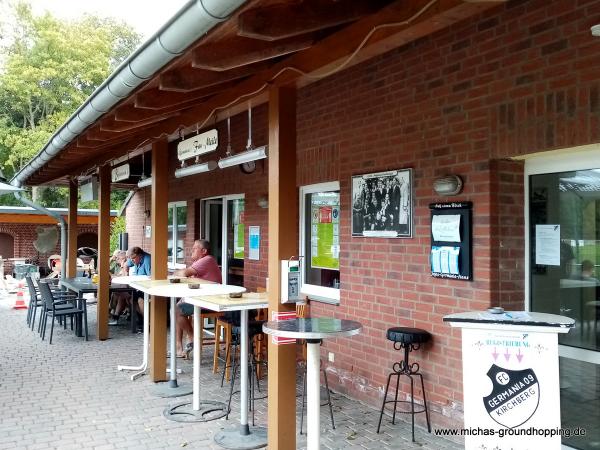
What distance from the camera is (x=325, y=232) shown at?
6.24 m

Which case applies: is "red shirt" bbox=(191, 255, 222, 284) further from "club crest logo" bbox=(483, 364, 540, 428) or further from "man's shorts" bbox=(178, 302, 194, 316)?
"club crest logo" bbox=(483, 364, 540, 428)

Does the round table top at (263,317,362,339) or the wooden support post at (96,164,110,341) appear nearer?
the round table top at (263,317,362,339)

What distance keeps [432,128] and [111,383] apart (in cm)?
427

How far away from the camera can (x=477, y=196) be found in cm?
405

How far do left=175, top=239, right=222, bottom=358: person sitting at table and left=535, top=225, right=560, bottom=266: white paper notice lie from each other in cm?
409

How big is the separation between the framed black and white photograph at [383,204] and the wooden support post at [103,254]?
4783mm

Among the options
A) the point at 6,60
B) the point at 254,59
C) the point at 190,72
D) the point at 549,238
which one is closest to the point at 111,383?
the point at 190,72

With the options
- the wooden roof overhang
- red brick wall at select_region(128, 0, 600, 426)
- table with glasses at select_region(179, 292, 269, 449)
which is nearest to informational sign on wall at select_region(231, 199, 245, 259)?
red brick wall at select_region(128, 0, 600, 426)

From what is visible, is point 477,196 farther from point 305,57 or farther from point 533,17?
point 305,57

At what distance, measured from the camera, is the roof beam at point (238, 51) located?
11.3 ft

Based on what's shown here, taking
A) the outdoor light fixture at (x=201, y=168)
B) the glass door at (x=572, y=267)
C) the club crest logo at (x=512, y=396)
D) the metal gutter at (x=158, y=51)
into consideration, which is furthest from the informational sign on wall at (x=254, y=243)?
the club crest logo at (x=512, y=396)

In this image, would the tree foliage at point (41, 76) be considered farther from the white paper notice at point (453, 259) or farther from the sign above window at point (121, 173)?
the white paper notice at point (453, 259)

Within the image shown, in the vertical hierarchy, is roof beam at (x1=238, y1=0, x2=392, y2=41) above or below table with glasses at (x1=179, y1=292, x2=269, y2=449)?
above

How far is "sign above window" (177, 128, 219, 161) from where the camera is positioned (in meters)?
4.91
